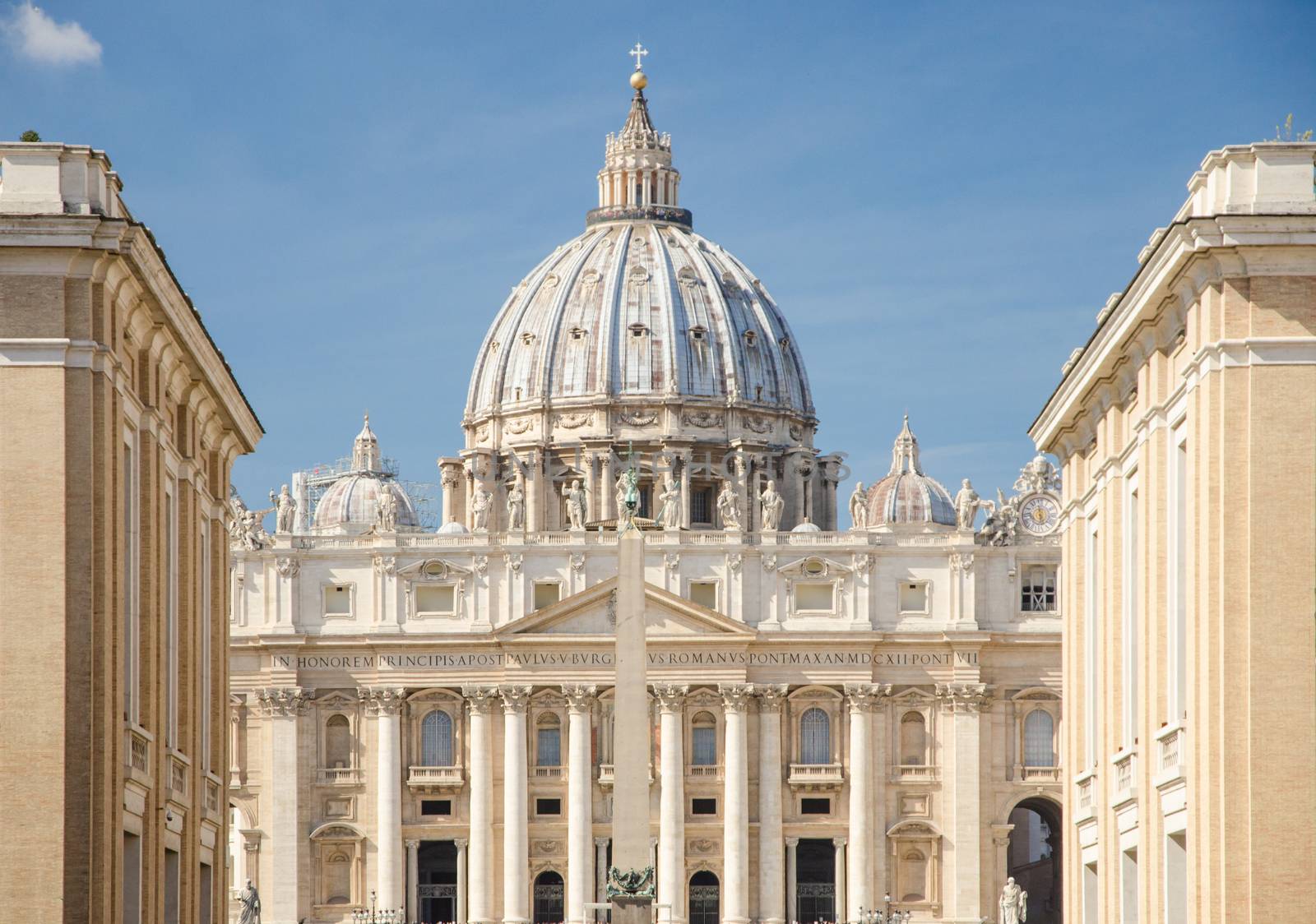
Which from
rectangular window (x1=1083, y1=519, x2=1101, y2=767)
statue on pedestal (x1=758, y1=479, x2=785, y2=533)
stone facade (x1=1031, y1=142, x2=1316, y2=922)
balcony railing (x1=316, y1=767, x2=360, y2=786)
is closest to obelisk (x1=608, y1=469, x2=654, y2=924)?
rectangular window (x1=1083, y1=519, x2=1101, y2=767)

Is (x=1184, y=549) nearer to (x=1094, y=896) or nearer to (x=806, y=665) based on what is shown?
(x=1094, y=896)

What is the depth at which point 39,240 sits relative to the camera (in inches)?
1628

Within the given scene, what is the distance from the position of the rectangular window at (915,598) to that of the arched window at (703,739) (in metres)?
8.13

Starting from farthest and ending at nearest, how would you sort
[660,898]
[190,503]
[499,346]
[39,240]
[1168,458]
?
[499,346], [660,898], [190,503], [1168,458], [39,240]

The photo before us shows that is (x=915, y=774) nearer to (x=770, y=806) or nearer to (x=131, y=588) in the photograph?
(x=770, y=806)

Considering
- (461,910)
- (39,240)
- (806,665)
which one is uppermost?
(39,240)

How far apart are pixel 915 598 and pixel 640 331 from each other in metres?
36.3

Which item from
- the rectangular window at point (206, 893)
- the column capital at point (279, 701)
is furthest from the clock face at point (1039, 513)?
the rectangular window at point (206, 893)

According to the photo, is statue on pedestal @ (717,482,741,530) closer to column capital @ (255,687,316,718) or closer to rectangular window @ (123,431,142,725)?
column capital @ (255,687,316,718)

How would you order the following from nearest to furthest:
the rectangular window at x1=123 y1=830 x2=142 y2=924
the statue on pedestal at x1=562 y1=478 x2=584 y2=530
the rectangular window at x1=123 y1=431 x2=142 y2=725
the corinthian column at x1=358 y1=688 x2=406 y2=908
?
the rectangular window at x1=123 y1=431 x2=142 y2=725, the rectangular window at x1=123 y1=830 x2=142 y2=924, the corinthian column at x1=358 y1=688 x2=406 y2=908, the statue on pedestal at x1=562 y1=478 x2=584 y2=530

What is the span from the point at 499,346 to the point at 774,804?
43360 mm

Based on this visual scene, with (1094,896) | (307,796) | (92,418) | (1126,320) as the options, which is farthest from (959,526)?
(92,418)

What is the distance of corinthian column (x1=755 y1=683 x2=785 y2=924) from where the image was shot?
363ft

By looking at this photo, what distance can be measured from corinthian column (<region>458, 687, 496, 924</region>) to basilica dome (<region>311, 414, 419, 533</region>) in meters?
32.5
